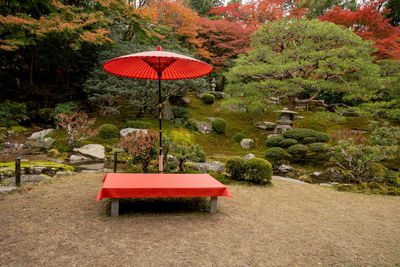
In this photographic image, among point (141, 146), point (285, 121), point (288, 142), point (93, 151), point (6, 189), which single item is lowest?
point (93, 151)

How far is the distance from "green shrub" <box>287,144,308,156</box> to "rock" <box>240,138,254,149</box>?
2.52m

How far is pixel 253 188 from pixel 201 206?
5.18ft

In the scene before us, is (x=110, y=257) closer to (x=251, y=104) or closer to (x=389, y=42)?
(x=251, y=104)

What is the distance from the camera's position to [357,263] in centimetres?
200

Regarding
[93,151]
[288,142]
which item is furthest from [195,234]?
[288,142]

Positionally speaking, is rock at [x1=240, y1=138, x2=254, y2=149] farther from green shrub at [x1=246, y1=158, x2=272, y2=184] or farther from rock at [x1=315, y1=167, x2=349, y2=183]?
green shrub at [x1=246, y1=158, x2=272, y2=184]

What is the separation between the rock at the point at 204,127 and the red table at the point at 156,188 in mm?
7416

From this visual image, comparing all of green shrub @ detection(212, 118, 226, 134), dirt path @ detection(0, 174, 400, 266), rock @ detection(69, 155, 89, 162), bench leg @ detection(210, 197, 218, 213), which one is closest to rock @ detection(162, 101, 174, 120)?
green shrub @ detection(212, 118, 226, 134)

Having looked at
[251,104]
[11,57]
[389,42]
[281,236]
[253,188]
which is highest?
[389,42]

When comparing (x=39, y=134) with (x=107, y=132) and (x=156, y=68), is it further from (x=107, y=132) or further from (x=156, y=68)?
(x=156, y=68)

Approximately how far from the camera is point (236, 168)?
4.80 metres

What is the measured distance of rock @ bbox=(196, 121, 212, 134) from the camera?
419 inches

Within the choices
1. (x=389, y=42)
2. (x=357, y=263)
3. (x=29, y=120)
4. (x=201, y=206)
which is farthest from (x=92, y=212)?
(x=389, y=42)

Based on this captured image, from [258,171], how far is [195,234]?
266 centimetres
